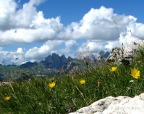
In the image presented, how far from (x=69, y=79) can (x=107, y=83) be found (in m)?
1.45

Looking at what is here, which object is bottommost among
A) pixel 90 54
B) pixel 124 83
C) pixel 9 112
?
pixel 9 112

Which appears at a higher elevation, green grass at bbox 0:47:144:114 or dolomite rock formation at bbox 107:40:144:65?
dolomite rock formation at bbox 107:40:144:65

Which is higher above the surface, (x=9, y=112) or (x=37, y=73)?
(x=37, y=73)

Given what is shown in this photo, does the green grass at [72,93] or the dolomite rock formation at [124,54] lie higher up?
the dolomite rock formation at [124,54]

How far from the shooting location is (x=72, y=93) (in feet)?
27.0

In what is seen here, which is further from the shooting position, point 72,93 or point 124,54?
point 124,54

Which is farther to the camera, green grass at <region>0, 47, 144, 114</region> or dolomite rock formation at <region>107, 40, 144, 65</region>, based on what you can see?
dolomite rock formation at <region>107, 40, 144, 65</region>

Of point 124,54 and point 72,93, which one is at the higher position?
point 124,54

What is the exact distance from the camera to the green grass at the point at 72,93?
7.60m

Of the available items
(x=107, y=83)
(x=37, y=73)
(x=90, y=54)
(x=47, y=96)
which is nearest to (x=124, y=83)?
(x=107, y=83)

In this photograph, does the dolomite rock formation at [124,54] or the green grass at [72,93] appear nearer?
the green grass at [72,93]

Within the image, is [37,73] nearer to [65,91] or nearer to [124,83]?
[65,91]

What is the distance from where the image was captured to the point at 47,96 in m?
8.55

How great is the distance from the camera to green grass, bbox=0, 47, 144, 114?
760 centimetres
